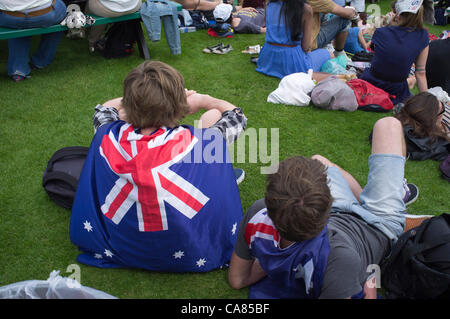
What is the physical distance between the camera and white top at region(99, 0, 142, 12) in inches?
168

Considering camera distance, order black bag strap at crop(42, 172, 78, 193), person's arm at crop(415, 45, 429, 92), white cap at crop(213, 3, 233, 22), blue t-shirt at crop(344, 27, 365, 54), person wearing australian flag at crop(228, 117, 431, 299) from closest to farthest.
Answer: person wearing australian flag at crop(228, 117, 431, 299)
black bag strap at crop(42, 172, 78, 193)
person's arm at crop(415, 45, 429, 92)
blue t-shirt at crop(344, 27, 365, 54)
white cap at crop(213, 3, 233, 22)

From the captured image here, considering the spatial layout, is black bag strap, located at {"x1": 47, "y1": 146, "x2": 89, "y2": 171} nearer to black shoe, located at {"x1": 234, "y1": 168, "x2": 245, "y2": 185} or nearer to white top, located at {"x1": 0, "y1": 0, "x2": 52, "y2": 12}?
black shoe, located at {"x1": 234, "y1": 168, "x2": 245, "y2": 185}

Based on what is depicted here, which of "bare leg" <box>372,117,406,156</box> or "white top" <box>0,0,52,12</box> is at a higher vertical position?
"white top" <box>0,0,52,12</box>

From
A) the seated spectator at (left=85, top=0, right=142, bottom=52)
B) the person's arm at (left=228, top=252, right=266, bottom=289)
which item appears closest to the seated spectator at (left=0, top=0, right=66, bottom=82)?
the seated spectator at (left=85, top=0, right=142, bottom=52)

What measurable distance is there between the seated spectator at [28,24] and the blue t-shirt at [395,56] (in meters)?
3.45

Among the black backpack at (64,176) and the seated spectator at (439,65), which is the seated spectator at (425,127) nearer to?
the seated spectator at (439,65)

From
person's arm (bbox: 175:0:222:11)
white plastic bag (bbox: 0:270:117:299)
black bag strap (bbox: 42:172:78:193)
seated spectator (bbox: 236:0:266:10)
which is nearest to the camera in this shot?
white plastic bag (bbox: 0:270:117:299)

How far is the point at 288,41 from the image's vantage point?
4473 millimetres

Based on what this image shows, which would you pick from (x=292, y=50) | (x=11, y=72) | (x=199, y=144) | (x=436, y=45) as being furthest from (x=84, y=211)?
(x=436, y=45)

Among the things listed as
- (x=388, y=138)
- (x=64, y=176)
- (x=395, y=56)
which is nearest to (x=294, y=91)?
(x=395, y=56)

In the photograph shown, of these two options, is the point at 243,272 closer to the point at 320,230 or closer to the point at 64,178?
the point at 320,230

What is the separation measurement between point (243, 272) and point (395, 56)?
3.04m

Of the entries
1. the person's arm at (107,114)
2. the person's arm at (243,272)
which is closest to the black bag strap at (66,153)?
the person's arm at (107,114)

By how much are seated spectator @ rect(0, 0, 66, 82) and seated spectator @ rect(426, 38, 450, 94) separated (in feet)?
13.6
